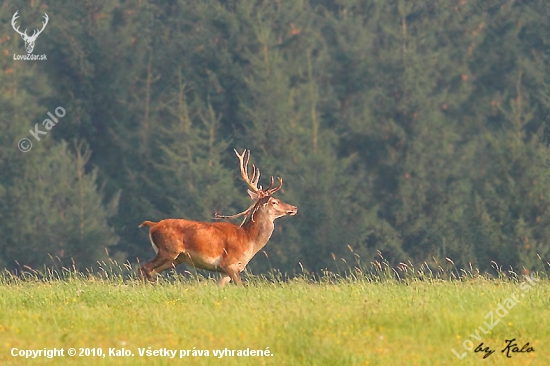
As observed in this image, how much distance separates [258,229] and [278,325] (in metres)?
4.98

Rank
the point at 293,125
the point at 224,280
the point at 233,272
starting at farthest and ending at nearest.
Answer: the point at 293,125 → the point at 233,272 → the point at 224,280

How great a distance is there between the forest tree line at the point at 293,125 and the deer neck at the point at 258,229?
1810cm

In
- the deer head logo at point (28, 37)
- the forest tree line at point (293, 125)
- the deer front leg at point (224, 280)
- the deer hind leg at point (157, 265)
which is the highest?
the deer head logo at point (28, 37)

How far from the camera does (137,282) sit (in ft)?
42.7

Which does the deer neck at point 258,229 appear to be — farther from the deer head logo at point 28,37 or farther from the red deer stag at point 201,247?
the deer head logo at point 28,37

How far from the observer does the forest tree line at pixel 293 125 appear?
1369 inches

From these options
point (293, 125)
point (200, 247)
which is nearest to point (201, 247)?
point (200, 247)

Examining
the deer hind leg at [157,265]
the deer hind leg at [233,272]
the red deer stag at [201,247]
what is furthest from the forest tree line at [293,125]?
the deer hind leg at [157,265]

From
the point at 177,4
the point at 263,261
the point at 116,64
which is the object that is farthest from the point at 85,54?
the point at 263,261

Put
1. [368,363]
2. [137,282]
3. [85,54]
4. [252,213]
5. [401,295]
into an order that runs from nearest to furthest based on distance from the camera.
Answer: [368,363], [401,295], [137,282], [252,213], [85,54]

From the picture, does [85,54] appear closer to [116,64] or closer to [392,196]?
[116,64]

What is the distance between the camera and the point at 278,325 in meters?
9.66

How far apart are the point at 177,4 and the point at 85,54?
411 centimetres

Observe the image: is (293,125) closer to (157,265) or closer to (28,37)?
(28,37)
